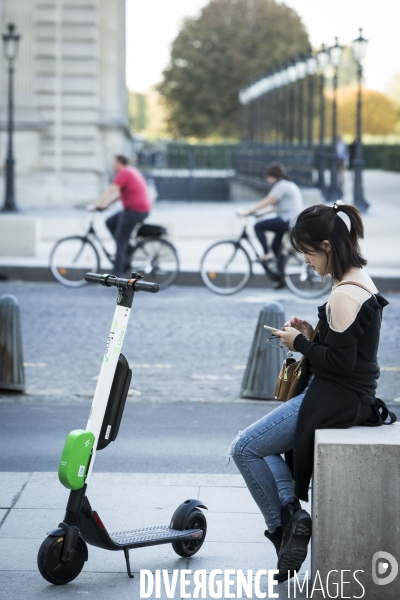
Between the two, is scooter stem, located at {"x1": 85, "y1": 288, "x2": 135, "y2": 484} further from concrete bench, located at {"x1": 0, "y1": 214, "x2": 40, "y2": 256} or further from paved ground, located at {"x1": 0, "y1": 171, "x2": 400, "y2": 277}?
concrete bench, located at {"x1": 0, "y1": 214, "x2": 40, "y2": 256}

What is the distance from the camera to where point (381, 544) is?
3715 mm

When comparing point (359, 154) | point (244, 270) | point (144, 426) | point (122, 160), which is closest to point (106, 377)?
point (144, 426)

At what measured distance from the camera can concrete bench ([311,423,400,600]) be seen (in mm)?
3670

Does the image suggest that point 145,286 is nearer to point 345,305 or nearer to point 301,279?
point 345,305

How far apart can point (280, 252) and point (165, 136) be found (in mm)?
67996

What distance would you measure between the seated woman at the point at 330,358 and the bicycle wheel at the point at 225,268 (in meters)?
9.83

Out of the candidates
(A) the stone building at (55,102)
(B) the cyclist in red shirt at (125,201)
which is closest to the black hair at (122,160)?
(B) the cyclist in red shirt at (125,201)

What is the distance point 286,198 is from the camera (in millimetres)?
13641

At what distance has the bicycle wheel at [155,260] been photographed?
47.1 ft

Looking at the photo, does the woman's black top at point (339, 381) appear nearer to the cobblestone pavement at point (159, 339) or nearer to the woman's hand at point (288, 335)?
the woman's hand at point (288, 335)

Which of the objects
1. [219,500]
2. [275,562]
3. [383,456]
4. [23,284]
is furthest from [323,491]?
[23,284]

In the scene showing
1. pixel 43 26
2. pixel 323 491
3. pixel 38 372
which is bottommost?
pixel 38 372

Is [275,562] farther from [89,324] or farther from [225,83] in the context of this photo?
[225,83]

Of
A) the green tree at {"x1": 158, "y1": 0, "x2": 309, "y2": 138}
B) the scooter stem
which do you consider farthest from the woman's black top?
the green tree at {"x1": 158, "y1": 0, "x2": 309, "y2": 138}
